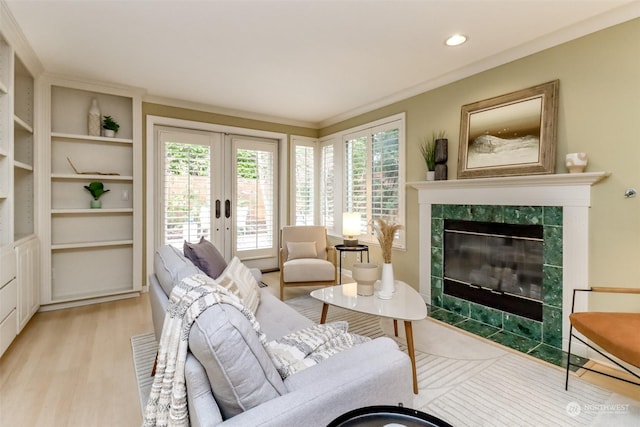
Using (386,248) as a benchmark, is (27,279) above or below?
below

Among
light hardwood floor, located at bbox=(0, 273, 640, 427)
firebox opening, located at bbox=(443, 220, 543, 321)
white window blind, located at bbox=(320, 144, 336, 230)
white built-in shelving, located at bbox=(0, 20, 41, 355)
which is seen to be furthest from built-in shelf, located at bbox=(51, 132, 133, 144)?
firebox opening, located at bbox=(443, 220, 543, 321)

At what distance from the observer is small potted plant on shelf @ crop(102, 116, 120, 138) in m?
3.71

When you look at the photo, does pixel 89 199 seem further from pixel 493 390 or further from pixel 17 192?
pixel 493 390

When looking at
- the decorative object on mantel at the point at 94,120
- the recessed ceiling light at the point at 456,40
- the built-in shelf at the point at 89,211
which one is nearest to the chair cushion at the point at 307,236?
the built-in shelf at the point at 89,211

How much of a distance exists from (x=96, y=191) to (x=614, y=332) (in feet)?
15.6

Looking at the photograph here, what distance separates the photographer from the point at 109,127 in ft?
12.2

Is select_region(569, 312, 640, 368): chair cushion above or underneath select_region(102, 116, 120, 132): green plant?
underneath

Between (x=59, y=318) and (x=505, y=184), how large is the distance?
4.56 meters

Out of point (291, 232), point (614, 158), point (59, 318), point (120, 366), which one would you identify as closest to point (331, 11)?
point (614, 158)

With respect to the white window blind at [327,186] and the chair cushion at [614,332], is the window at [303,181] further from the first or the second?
the chair cushion at [614,332]

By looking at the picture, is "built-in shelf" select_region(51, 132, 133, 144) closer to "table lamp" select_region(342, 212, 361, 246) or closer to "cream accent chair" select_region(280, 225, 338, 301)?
"cream accent chair" select_region(280, 225, 338, 301)

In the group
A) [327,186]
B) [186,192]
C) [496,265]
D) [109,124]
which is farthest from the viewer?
[327,186]

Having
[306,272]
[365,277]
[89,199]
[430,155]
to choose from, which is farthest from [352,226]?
[89,199]

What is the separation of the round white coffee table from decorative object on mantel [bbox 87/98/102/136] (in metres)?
3.25
